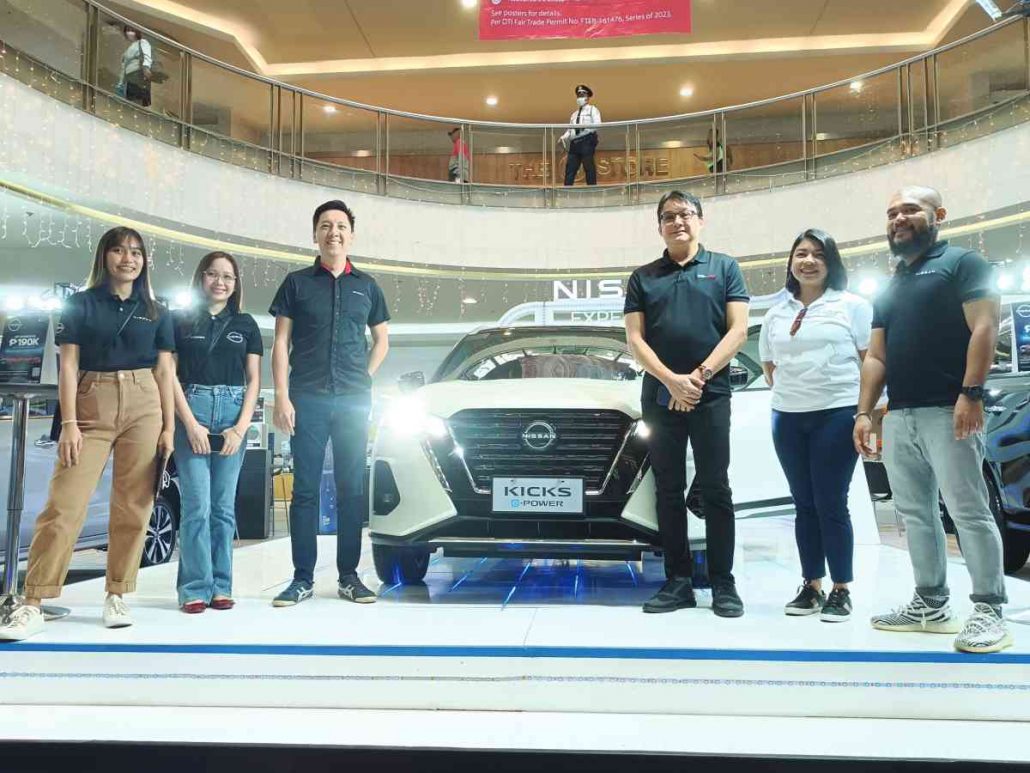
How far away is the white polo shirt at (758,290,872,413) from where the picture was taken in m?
2.92

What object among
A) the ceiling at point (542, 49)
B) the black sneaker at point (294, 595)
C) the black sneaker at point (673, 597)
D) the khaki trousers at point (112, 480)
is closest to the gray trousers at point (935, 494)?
the black sneaker at point (673, 597)

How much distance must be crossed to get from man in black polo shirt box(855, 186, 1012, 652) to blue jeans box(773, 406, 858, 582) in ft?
0.35

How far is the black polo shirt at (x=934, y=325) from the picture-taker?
102 inches

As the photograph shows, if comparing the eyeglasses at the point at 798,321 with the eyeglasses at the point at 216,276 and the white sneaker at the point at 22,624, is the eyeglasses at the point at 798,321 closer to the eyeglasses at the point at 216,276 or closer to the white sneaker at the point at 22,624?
the eyeglasses at the point at 216,276

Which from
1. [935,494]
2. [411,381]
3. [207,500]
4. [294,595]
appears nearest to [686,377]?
[935,494]

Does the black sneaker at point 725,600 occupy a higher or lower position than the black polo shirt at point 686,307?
lower

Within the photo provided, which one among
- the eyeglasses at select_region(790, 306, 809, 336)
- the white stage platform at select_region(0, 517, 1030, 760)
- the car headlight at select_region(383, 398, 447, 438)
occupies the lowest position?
the white stage platform at select_region(0, 517, 1030, 760)

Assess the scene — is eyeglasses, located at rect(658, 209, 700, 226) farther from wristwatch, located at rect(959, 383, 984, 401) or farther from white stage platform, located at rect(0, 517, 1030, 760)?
white stage platform, located at rect(0, 517, 1030, 760)


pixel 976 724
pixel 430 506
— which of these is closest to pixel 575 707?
pixel 430 506

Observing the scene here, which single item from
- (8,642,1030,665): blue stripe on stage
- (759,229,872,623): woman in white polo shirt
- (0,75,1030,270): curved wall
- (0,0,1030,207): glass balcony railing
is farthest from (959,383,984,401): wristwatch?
(0,75,1030,270): curved wall

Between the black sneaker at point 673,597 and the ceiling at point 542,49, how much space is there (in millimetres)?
11001

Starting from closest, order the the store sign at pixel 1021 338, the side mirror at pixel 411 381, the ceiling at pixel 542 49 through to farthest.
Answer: the side mirror at pixel 411 381, the the store sign at pixel 1021 338, the ceiling at pixel 542 49

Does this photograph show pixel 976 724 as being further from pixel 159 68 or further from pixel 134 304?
pixel 159 68

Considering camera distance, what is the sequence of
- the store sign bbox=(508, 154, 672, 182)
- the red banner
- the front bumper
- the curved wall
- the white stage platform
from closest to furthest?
the white stage platform, the front bumper, the red banner, the curved wall, the store sign bbox=(508, 154, 672, 182)
